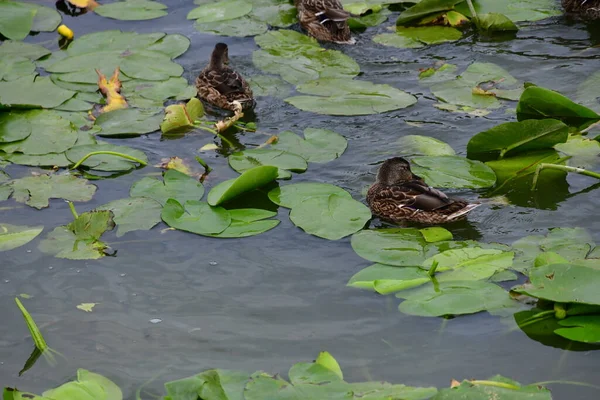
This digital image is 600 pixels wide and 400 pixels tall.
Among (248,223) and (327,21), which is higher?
(327,21)

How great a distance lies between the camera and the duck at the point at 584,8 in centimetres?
1038

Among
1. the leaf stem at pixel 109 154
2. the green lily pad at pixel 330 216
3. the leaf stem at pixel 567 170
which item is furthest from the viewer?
the leaf stem at pixel 109 154

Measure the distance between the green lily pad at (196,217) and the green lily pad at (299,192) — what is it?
1.59ft

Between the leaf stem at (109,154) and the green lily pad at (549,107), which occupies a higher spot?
the green lily pad at (549,107)

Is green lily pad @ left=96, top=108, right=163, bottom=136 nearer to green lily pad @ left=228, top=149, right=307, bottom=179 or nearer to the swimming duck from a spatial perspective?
the swimming duck

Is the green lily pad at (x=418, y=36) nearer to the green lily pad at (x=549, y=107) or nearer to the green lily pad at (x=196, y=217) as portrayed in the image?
the green lily pad at (x=549, y=107)

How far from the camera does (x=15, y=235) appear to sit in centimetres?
685

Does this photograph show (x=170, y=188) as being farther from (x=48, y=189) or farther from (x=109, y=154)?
(x=48, y=189)

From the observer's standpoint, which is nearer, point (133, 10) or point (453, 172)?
point (453, 172)

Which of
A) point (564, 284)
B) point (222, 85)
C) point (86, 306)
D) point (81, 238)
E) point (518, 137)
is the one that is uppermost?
point (518, 137)

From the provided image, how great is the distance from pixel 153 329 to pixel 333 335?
123cm

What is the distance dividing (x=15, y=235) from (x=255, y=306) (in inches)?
83.0

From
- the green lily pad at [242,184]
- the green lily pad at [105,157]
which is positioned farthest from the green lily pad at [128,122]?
the green lily pad at [242,184]

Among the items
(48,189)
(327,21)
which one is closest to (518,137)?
(327,21)
